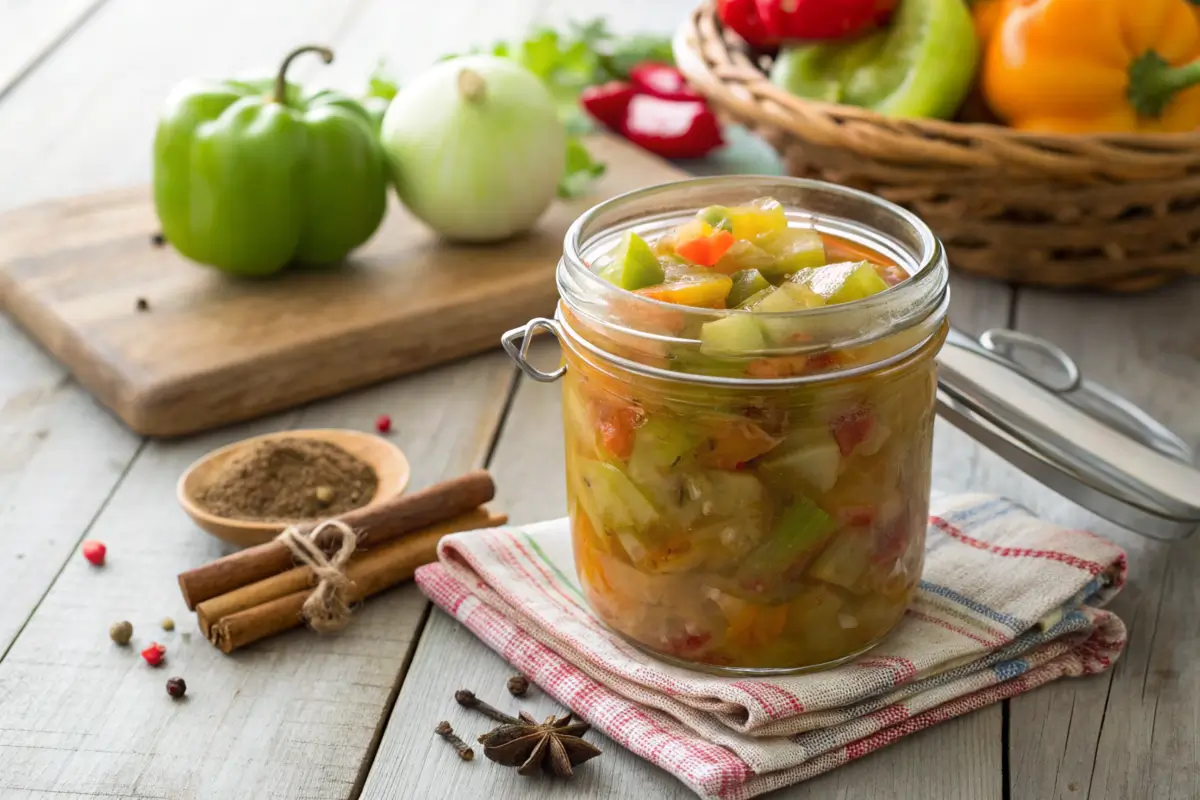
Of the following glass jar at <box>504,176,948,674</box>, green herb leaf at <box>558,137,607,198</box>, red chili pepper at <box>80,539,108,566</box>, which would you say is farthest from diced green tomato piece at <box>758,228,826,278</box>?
green herb leaf at <box>558,137,607,198</box>

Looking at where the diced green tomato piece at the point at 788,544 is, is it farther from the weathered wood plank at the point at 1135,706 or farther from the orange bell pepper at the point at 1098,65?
the orange bell pepper at the point at 1098,65

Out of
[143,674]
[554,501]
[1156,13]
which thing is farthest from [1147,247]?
[143,674]

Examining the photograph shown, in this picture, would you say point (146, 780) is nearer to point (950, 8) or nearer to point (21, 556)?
point (21, 556)

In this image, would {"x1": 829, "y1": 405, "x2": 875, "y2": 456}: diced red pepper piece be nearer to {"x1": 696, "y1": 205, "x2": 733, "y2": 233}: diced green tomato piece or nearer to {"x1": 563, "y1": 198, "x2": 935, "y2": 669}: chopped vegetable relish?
{"x1": 563, "y1": 198, "x2": 935, "y2": 669}: chopped vegetable relish

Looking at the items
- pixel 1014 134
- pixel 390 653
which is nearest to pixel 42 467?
pixel 390 653

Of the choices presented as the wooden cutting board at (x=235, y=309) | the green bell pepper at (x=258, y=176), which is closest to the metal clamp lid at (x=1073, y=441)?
the wooden cutting board at (x=235, y=309)

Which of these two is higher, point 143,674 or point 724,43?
point 724,43
